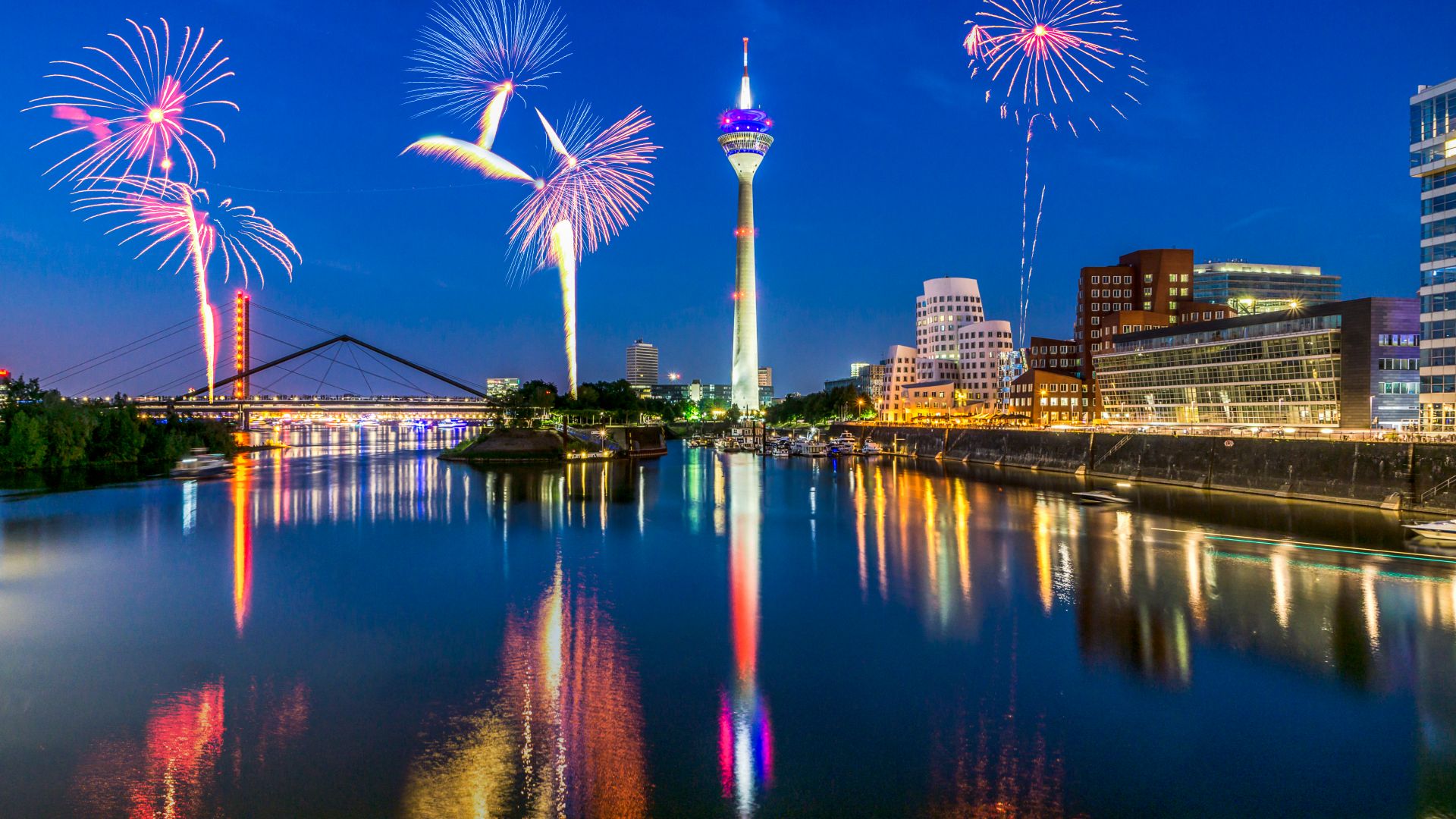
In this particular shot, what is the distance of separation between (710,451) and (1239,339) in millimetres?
64060

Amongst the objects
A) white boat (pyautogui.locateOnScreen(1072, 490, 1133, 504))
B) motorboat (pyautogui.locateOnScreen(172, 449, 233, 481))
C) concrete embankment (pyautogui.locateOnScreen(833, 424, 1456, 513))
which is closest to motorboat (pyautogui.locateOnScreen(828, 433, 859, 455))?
concrete embankment (pyautogui.locateOnScreen(833, 424, 1456, 513))

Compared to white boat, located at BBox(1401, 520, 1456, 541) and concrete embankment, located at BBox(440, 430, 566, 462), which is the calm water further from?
concrete embankment, located at BBox(440, 430, 566, 462)

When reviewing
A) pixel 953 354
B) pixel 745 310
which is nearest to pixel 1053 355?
pixel 953 354

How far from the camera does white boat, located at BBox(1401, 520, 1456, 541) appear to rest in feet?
94.1

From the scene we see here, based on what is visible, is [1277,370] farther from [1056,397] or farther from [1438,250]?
[1056,397]

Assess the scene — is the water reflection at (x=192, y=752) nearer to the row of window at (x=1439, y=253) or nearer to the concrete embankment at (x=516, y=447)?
the row of window at (x=1439, y=253)

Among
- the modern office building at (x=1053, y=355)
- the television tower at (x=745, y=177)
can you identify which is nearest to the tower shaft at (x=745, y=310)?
the television tower at (x=745, y=177)

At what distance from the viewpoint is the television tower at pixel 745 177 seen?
175 metres

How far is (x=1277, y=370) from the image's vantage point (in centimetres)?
6862

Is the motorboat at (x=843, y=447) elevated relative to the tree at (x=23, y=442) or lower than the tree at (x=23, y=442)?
lower

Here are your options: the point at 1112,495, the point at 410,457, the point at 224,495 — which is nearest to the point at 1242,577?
the point at 1112,495

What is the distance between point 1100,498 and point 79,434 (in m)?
78.9

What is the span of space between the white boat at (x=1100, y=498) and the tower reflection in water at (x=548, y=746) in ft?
115

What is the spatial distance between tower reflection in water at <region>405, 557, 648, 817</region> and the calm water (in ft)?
0.21
